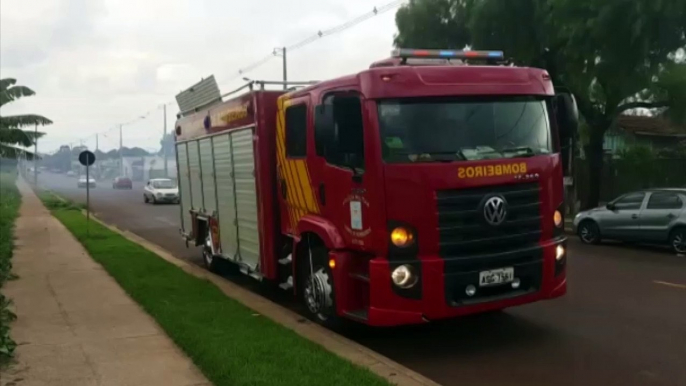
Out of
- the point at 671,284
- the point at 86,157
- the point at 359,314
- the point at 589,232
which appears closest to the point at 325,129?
the point at 359,314

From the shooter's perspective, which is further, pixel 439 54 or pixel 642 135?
pixel 642 135

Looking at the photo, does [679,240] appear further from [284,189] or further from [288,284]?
Answer: [284,189]

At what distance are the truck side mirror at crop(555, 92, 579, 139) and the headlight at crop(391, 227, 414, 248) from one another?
2.23 meters

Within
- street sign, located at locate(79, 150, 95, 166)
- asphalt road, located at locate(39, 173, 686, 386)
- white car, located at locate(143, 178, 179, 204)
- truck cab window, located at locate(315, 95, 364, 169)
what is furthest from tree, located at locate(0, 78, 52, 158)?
truck cab window, located at locate(315, 95, 364, 169)

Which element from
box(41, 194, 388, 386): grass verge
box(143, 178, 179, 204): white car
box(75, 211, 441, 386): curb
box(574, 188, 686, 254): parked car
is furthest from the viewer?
box(143, 178, 179, 204): white car

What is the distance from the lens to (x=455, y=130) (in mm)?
7027

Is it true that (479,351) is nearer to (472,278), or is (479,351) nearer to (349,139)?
(472,278)

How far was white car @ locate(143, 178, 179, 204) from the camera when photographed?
3947cm

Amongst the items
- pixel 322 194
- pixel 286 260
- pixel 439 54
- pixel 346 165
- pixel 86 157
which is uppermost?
pixel 439 54

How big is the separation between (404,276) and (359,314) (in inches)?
30.1

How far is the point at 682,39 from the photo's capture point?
18.8 m

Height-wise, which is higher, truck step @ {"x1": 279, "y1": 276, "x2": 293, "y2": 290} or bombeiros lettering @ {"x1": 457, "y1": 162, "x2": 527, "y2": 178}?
bombeiros lettering @ {"x1": 457, "y1": 162, "x2": 527, "y2": 178}

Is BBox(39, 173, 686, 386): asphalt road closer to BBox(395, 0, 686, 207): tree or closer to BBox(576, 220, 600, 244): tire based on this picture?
BBox(576, 220, 600, 244): tire

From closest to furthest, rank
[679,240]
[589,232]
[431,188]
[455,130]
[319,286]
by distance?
[431,188], [455,130], [319,286], [679,240], [589,232]
